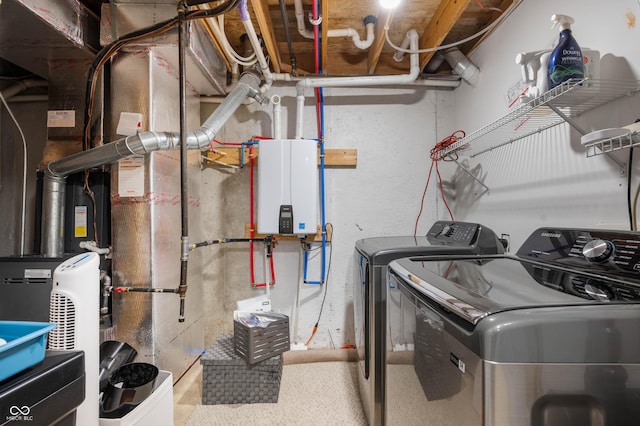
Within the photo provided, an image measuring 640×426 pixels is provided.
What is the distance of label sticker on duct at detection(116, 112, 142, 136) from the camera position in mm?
1763

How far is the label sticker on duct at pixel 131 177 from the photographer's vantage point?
1770mm

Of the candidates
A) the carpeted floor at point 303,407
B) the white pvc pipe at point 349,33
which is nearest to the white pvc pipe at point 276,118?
the white pvc pipe at point 349,33

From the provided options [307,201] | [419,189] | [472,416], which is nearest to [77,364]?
[472,416]

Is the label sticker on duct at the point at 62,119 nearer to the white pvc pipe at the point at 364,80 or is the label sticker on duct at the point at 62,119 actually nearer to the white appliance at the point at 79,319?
the white appliance at the point at 79,319

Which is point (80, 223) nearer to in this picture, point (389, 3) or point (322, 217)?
point (322, 217)

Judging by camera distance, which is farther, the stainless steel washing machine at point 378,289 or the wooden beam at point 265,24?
the wooden beam at point 265,24

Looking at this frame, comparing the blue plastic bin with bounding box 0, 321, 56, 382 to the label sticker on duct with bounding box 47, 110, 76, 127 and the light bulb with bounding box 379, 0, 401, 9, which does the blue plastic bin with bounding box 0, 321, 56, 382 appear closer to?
the label sticker on duct with bounding box 47, 110, 76, 127

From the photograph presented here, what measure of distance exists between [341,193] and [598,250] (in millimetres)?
1785

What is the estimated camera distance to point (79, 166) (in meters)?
1.71

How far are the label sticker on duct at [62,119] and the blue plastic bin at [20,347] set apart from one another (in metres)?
1.46

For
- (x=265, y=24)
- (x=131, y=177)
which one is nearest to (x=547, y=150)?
(x=265, y=24)

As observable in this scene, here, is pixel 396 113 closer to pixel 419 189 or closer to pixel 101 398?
pixel 419 189

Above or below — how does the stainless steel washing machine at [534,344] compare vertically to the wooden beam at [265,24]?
below

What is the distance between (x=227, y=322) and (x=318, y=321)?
2.48 feet
